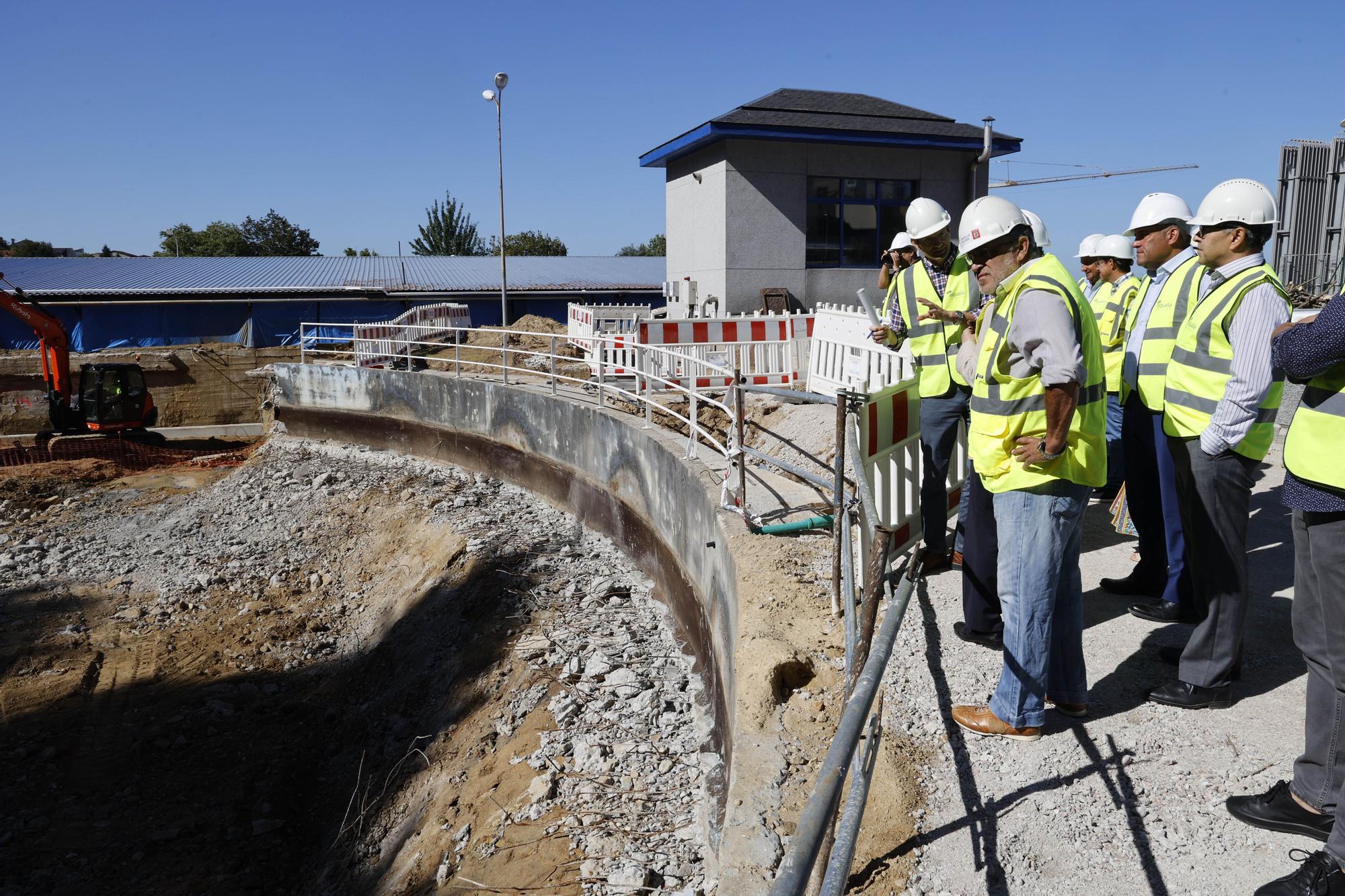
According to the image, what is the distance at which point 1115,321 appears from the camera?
21.0 ft

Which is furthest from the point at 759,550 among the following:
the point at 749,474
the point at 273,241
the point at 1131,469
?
the point at 273,241

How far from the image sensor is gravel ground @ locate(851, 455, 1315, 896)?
9.01 feet

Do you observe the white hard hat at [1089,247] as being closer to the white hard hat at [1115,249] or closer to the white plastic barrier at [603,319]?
the white hard hat at [1115,249]

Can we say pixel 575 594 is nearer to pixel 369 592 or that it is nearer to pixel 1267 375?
pixel 369 592

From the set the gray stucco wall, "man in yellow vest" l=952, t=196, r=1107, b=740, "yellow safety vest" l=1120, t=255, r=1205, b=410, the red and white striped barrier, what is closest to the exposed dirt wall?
the gray stucco wall

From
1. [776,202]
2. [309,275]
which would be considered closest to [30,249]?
[309,275]

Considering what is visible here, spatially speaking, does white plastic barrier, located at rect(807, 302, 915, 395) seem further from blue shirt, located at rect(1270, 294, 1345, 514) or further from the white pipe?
the white pipe

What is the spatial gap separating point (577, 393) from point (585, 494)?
2.16 meters

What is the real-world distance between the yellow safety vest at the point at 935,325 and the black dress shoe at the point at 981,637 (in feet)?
4.36

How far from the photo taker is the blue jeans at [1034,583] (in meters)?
3.38

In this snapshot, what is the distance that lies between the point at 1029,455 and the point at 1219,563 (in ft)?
3.68

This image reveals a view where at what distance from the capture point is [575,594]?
811 centimetres

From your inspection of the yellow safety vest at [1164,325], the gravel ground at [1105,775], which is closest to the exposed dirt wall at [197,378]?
the yellow safety vest at [1164,325]

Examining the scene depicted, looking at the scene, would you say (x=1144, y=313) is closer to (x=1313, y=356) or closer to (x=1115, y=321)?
(x=1115, y=321)
